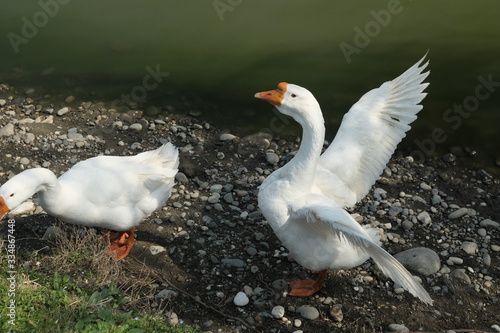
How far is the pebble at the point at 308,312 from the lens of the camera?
4.35 meters

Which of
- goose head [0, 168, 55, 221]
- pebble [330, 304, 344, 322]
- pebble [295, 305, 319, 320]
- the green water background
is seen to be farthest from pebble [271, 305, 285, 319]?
the green water background

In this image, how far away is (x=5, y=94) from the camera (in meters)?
7.36

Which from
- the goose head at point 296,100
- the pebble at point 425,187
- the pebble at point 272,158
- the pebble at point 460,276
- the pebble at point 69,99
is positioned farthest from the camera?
the pebble at point 69,99

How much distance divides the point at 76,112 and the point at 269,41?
2881 mm

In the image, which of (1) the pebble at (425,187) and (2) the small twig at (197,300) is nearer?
(2) the small twig at (197,300)

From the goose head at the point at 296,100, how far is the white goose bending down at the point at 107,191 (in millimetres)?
1231

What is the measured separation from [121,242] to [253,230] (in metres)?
1.17

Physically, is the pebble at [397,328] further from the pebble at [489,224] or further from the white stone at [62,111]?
the white stone at [62,111]

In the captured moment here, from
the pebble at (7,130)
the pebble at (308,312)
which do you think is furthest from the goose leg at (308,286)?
the pebble at (7,130)

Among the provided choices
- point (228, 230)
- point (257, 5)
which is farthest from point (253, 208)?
point (257, 5)

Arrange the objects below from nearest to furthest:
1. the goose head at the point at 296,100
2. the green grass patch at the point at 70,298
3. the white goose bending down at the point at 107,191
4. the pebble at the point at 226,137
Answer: the green grass patch at the point at 70,298 → the goose head at the point at 296,100 → the white goose bending down at the point at 107,191 → the pebble at the point at 226,137

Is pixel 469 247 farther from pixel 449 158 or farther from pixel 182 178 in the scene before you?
pixel 182 178

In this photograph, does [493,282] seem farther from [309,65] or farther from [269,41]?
[269,41]

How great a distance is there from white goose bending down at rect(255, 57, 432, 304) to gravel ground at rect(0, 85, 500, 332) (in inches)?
14.1
